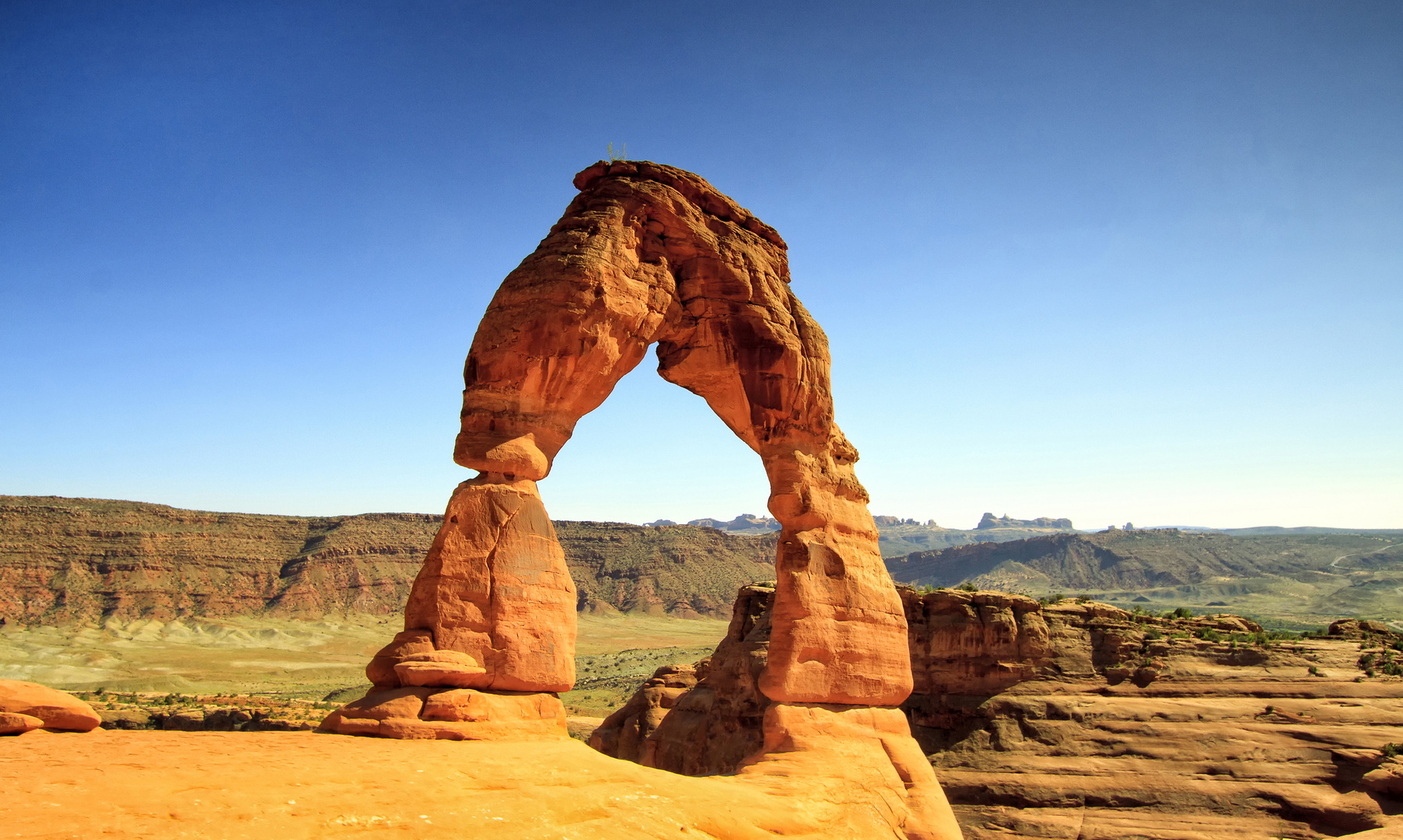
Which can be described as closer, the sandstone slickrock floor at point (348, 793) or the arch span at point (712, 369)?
the sandstone slickrock floor at point (348, 793)

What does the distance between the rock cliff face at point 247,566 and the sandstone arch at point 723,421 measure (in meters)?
80.8

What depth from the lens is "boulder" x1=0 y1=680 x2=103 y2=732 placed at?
803 centimetres

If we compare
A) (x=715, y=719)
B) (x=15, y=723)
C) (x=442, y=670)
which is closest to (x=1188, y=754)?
(x=715, y=719)

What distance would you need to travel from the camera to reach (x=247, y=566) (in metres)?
87.3

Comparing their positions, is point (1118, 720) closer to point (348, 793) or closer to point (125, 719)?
point (348, 793)

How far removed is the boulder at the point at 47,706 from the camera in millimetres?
8031

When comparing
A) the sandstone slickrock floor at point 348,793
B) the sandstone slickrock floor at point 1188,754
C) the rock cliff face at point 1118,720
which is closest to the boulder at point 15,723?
the sandstone slickrock floor at point 348,793

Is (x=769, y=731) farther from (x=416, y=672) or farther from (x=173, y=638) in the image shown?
(x=173, y=638)

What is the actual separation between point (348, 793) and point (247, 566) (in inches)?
3692

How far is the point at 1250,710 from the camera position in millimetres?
26578

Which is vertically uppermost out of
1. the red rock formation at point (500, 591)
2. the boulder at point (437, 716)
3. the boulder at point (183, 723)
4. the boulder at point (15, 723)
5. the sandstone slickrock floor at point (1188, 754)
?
the red rock formation at point (500, 591)

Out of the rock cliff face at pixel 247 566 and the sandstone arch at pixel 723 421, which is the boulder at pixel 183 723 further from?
the rock cliff face at pixel 247 566

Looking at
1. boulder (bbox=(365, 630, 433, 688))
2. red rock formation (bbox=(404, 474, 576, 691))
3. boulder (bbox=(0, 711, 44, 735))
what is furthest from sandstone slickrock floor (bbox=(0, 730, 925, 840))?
red rock formation (bbox=(404, 474, 576, 691))

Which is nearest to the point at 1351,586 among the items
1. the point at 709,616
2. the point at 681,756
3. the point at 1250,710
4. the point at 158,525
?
the point at 709,616
